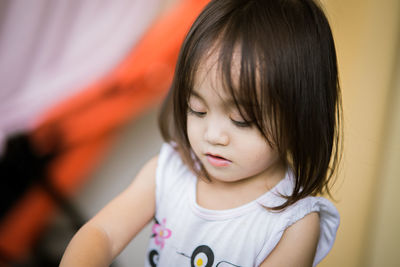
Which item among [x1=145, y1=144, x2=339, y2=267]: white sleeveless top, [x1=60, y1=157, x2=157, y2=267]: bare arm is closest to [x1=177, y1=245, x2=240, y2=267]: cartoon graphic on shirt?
[x1=145, y1=144, x2=339, y2=267]: white sleeveless top

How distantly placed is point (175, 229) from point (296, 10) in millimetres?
443

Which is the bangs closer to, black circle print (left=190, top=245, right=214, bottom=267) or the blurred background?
black circle print (left=190, top=245, right=214, bottom=267)

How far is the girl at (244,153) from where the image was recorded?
1.74 feet

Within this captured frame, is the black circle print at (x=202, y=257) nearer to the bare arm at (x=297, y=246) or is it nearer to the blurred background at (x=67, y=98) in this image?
the bare arm at (x=297, y=246)

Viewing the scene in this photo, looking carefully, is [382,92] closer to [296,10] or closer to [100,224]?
[296,10]

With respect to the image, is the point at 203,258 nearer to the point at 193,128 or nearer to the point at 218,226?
the point at 218,226

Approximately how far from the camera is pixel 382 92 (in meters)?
0.80

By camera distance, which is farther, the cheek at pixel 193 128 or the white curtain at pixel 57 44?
the white curtain at pixel 57 44

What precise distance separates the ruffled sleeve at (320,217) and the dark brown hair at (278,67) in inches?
0.8

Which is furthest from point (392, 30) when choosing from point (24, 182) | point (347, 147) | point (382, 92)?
point (24, 182)

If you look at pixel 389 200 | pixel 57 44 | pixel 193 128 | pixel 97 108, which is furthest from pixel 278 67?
pixel 57 44

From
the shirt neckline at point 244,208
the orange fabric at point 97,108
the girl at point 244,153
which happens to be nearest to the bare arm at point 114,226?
the girl at point 244,153

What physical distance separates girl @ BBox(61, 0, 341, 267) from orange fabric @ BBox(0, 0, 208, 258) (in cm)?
35

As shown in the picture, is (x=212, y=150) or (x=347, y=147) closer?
(x=212, y=150)
